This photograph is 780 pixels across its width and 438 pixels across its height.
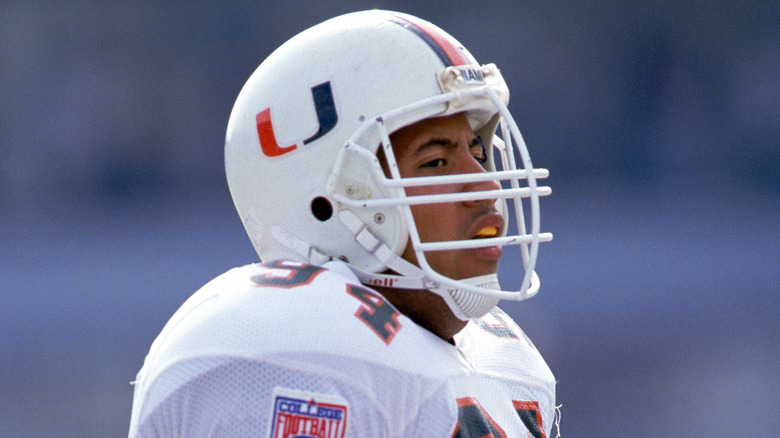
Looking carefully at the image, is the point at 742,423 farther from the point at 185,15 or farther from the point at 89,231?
the point at 185,15

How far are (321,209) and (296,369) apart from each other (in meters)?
0.31

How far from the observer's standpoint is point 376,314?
1.06 m

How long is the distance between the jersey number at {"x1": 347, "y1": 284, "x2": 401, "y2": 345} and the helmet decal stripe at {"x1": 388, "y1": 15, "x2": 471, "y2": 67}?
363 millimetres

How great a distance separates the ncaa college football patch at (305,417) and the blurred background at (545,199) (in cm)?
159

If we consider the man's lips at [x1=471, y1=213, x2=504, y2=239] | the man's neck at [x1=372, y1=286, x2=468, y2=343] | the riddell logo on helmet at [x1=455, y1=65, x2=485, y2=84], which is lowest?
the man's neck at [x1=372, y1=286, x2=468, y2=343]

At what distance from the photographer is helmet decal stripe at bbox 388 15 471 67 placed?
128 cm

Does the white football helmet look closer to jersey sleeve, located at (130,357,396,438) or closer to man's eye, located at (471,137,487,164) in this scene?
man's eye, located at (471,137,487,164)

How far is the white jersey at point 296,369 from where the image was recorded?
0.96 m

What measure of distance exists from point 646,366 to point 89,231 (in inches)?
75.8

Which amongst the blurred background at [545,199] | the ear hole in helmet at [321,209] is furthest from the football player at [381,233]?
the blurred background at [545,199]

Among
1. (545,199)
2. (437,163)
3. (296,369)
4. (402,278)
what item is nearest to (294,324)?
(296,369)

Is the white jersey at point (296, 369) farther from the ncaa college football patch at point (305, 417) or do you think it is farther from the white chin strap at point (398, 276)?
the white chin strap at point (398, 276)

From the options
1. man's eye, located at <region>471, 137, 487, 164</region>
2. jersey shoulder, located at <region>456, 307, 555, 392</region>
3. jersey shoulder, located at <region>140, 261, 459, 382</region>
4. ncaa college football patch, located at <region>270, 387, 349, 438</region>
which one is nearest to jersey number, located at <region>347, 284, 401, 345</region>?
jersey shoulder, located at <region>140, 261, 459, 382</region>

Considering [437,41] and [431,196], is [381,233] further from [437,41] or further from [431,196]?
[437,41]
